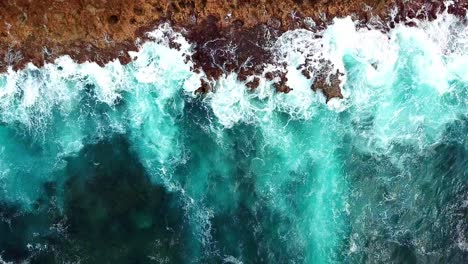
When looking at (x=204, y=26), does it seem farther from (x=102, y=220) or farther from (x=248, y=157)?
(x=102, y=220)

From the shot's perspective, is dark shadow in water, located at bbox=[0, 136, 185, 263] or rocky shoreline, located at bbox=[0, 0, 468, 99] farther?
dark shadow in water, located at bbox=[0, 136, 185, 263]

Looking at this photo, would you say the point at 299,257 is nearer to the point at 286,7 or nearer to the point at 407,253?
A: the point at 407,253

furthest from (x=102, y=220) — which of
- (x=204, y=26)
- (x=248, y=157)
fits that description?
(x=204, y=26)

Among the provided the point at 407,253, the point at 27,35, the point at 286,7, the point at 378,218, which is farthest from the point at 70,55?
the point at 407,253

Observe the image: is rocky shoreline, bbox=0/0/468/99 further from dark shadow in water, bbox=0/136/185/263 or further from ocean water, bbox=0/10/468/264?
dark shadow in water, bbox=0/136/185/263

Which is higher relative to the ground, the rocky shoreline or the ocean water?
the rocky shoreline

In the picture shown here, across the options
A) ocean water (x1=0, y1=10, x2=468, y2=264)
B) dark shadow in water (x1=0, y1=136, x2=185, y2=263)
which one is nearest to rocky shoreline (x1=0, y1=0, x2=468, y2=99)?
ocean water (x1=0, y1=10, x2=468, y2=264)

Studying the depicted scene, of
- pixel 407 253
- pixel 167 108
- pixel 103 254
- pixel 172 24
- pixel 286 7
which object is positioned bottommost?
pixel 407 253
